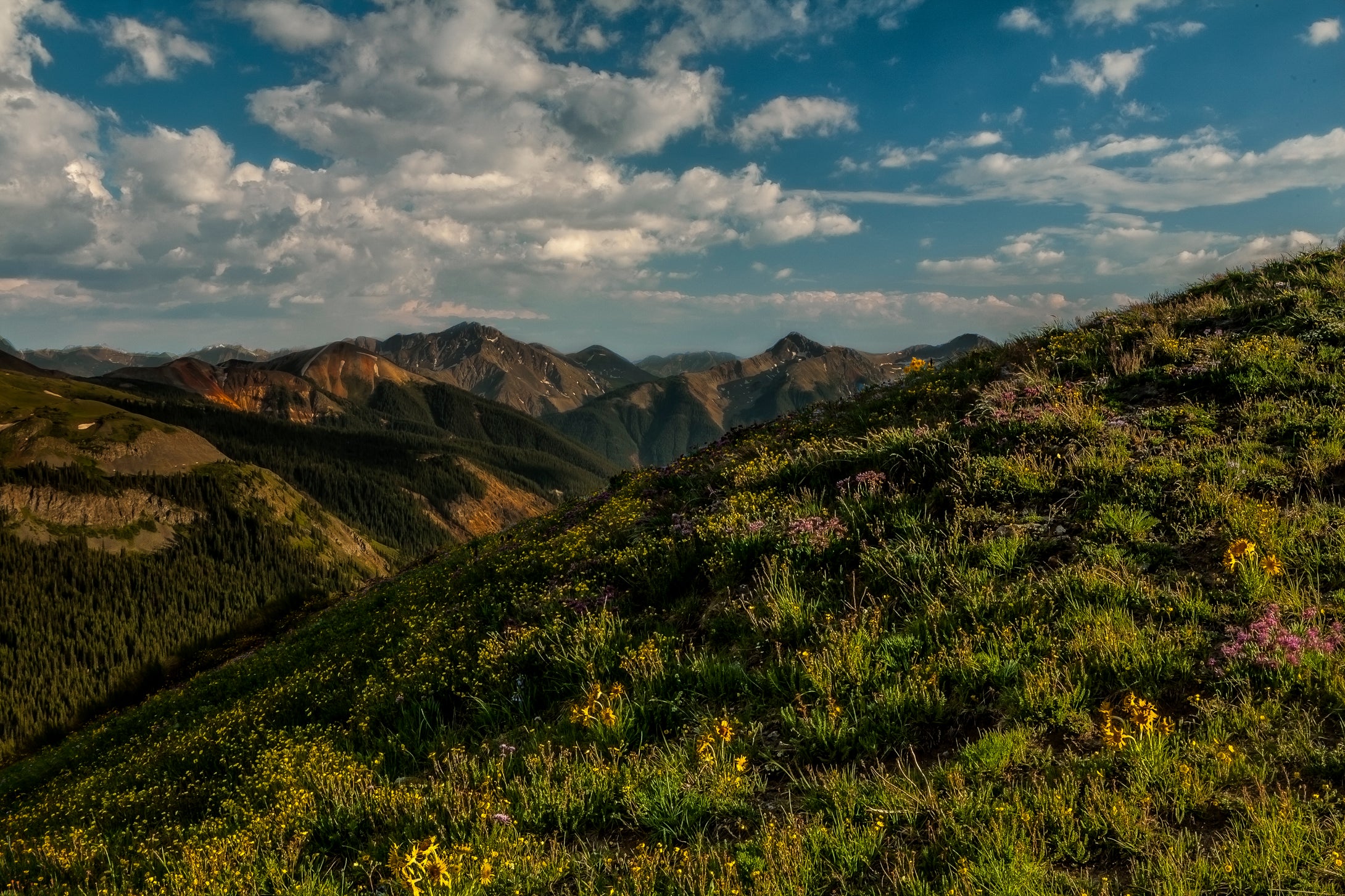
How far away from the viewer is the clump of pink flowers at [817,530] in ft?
30.6

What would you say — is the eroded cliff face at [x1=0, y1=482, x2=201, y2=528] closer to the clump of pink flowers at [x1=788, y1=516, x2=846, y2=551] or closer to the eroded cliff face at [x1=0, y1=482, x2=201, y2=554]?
the eroded cliff face at [x1=0, y1=482, x2=201, y2=554]

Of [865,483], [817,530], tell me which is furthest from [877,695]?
[865,483]

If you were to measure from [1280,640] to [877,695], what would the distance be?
11.9 ft

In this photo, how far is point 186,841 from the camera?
6.91 m

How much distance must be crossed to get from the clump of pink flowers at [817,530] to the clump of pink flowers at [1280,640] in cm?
446

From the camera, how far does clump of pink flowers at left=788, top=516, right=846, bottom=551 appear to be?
367 inches

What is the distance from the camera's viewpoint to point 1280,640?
19.1ft

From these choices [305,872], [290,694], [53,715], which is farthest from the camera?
[53,715]

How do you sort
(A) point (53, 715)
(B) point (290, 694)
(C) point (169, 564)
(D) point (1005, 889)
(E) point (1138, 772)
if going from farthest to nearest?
(C) point (169, 564)
(A) point (53, 715)
(B) point (290, 694)
(E) point (1138, 772)
(D) point (1005, 889)

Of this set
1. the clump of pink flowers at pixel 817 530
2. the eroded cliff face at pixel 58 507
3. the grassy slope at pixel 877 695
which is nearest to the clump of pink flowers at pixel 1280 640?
the grassy slope at pixel 877 695

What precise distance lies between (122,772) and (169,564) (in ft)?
748

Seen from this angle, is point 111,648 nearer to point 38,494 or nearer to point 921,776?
point 38,494

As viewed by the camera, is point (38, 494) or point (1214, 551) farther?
point (38, 494)

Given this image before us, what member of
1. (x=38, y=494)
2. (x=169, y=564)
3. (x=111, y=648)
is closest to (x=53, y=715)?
(x=111, y=648)
